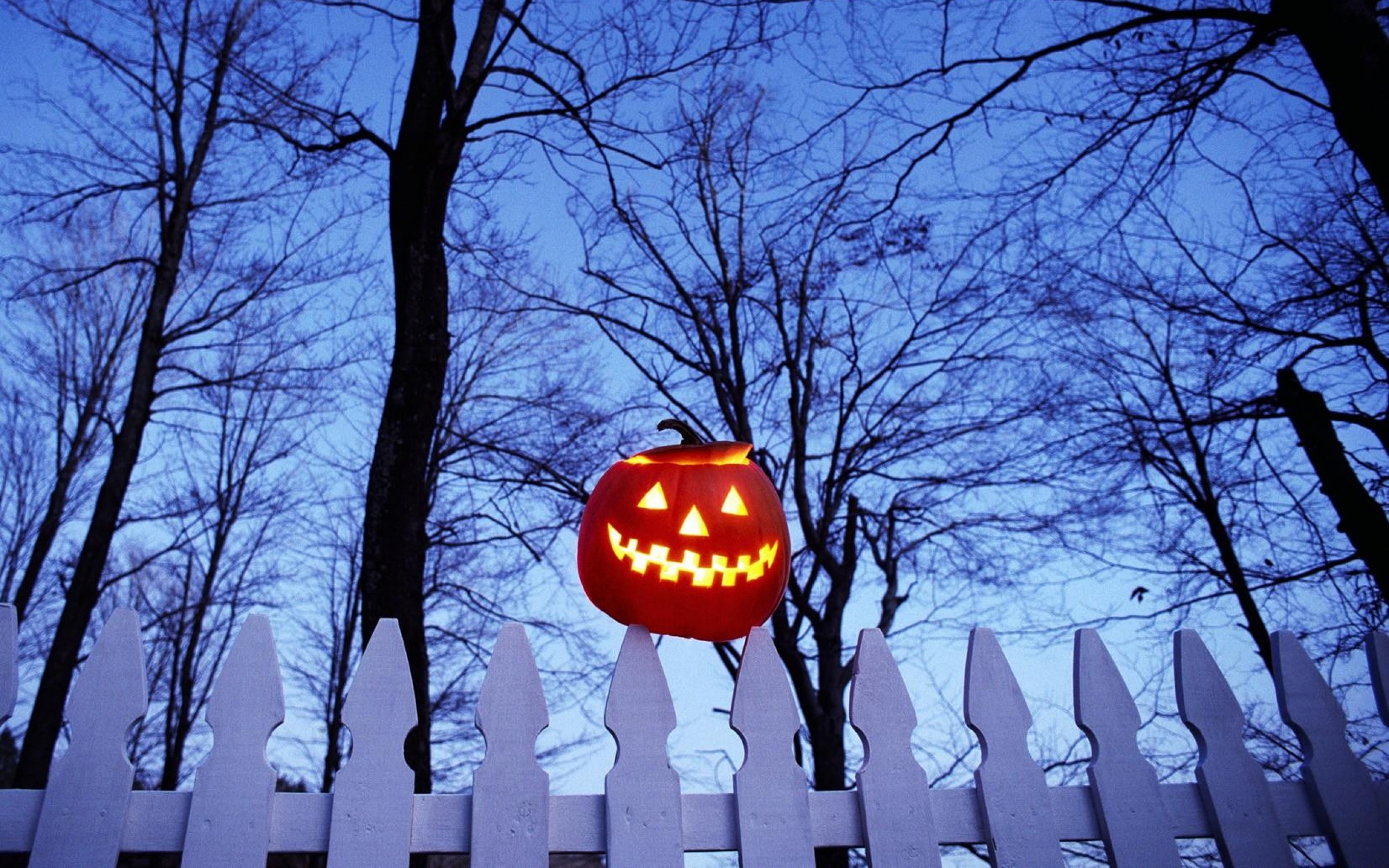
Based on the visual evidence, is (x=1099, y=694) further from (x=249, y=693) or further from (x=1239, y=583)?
(x=1239, y=583)

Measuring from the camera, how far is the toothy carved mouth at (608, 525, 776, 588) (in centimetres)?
269

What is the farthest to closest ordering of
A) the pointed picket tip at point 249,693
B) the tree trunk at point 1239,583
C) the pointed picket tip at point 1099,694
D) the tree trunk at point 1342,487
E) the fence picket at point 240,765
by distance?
the tree trunk at point 1239,583, the tree trunk at point 1342,487, the pointed picket tip at point 1099,694, the pointed picket tip at point 249,693, the fence picket at point 240,765

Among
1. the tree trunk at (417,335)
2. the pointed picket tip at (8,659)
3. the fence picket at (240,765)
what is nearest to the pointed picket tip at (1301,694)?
the fence picket at (240,765)

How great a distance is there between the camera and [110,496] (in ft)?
25.8

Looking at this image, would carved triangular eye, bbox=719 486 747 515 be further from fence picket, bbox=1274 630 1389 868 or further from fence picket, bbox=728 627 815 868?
fence picket, bbox=1274 630 1389 868

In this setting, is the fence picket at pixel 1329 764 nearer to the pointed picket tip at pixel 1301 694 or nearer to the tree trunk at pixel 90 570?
the pointed picket tip at pixel 1301 694

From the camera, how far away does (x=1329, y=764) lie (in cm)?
247

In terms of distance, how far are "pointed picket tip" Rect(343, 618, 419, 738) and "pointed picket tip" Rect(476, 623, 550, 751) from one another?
189 mm

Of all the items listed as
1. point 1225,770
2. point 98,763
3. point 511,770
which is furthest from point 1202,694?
point 98,763

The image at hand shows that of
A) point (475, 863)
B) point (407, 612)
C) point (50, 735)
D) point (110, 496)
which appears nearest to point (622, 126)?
point (407, 612)

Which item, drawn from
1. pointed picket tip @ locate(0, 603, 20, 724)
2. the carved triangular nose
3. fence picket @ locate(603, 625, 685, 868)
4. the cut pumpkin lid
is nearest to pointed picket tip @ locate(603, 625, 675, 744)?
fence picket @ locate(603, 625, 685, 868)

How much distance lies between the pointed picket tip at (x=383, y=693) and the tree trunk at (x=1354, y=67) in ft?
12.4

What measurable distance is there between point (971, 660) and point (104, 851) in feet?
7.48

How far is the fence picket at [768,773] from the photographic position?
2178 millimetres
